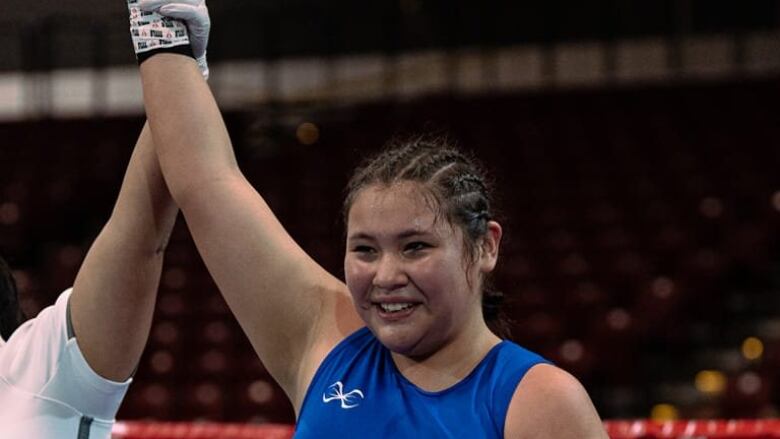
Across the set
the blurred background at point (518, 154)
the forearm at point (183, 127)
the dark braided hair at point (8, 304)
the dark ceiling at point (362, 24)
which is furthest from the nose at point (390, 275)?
the dark ceiling at point (362, 24)

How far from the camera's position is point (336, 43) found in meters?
10.9

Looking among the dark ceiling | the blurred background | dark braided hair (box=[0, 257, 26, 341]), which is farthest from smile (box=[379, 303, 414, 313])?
the dark ceiling

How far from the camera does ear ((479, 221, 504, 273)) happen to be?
1.46 meters

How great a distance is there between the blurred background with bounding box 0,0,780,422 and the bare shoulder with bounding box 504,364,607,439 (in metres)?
3.83

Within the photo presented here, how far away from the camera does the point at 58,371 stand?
1545mm

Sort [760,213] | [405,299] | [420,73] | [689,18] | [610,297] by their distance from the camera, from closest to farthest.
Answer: [405,299] < [610,297] < [760,213] < [689,18] < [420,73]

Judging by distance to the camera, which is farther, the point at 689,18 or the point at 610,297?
the point at 689,18

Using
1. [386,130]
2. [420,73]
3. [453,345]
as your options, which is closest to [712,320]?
[386,130]

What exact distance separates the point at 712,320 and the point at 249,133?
4.77 m

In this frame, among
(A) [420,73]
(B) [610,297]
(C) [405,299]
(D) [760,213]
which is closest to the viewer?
(C) [405,299]

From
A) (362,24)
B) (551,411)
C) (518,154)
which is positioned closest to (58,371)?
(551,411)

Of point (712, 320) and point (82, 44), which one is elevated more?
point (82, 44)

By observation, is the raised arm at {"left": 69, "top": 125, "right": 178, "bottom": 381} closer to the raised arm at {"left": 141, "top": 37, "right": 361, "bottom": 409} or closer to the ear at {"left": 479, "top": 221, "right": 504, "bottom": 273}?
the raised arm at {"left": 141, "top": 37, "right": 361, "bottom": 409}

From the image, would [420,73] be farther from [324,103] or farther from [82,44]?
[82,44]
